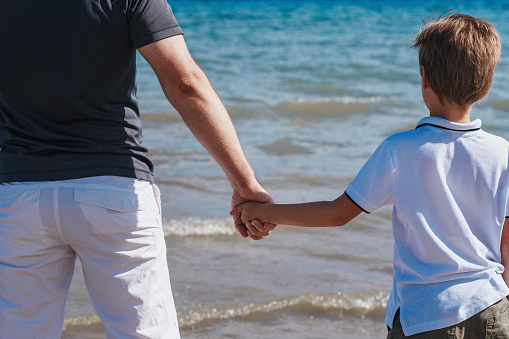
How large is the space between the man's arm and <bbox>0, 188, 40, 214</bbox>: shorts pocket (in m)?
0.52

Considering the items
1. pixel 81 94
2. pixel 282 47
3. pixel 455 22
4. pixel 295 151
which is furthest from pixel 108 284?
pixel 282 47

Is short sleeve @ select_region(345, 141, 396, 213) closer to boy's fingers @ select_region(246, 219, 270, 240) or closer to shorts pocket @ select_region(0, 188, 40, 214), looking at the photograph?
boy's fingers @ select_region(246, 219, 270, 240)

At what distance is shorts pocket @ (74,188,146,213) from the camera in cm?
208

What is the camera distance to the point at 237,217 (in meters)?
2.74

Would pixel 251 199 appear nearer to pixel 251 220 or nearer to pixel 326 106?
pixel 251 220

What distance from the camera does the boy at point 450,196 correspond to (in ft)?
6.37

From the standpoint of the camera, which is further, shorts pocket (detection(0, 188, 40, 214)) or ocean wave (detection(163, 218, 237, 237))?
ocean wave (detection(163, 218, 237, 237))

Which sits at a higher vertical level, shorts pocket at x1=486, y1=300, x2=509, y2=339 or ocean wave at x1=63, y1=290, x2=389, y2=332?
shorts pocket at x1=486, y1=300, x2=509, y2=339

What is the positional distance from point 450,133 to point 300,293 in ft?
7.92

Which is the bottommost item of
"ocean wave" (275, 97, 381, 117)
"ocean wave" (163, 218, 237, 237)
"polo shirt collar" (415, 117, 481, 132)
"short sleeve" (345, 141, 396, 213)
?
"ocean wave" (275, 97, 381, 117)

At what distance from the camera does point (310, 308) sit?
4.02 m

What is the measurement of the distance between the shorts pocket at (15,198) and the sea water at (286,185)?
159cm

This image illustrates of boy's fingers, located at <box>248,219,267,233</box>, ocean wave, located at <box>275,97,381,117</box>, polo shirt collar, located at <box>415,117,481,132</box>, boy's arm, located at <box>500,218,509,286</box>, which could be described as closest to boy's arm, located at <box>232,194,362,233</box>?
boy's fingers, located at <box>248,219,267,233</box>

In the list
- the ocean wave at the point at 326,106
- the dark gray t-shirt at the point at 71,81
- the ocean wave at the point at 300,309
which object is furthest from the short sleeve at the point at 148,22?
the ocean wave at the point at 326,106
